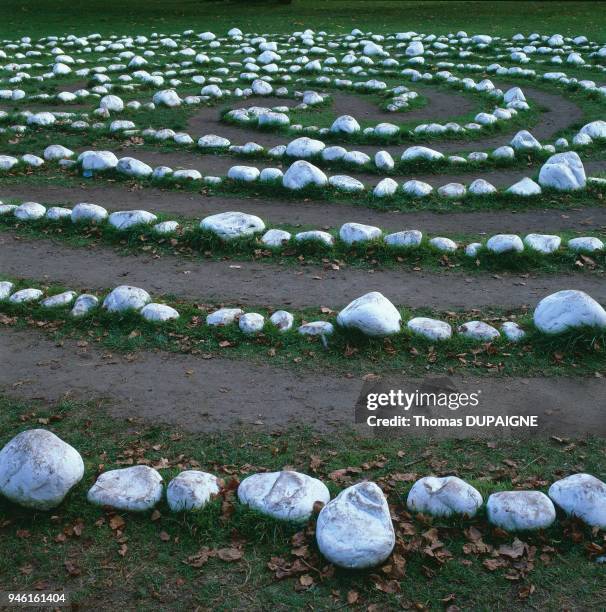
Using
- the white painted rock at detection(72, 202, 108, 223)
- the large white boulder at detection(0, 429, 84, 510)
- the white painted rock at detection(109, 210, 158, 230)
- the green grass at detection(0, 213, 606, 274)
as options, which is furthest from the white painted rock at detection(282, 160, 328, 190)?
the large white boulder at detection(0, 429, 84, 510)

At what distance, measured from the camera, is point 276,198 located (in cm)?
1377

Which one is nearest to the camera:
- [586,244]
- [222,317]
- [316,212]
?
[222,317]

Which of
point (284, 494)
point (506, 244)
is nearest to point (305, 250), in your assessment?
point (506, 244)

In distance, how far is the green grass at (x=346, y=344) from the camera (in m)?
8.48

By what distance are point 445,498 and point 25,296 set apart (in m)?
6.65

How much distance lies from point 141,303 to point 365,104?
12751 mm

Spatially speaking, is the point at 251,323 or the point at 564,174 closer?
the point at 251,323

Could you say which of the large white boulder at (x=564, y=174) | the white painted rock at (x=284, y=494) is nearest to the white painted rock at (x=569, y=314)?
the white painted rock at (x=284, y=494)

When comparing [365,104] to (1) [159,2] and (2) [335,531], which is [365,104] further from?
(1) [159,2]

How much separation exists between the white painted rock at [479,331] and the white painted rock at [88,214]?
669cm

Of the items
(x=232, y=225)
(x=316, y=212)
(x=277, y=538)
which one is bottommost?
(x=316, y=212)

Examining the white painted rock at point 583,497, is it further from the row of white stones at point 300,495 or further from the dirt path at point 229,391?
the dirt path at point 229,391

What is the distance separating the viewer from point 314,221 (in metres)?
12.7

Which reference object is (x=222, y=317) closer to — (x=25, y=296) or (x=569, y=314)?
(x=25, y=296)
